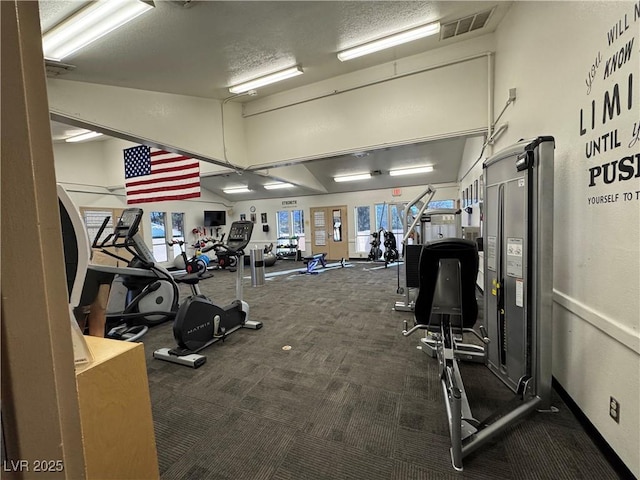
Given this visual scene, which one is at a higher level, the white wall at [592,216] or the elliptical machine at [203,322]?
the white wall at [592,216]

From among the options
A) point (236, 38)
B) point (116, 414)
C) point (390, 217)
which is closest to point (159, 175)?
point (236, 38)

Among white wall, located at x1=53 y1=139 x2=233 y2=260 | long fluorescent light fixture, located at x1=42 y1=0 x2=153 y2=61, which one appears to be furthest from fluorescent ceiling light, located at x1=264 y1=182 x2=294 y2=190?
long fluorescent light fixture, located at x1=42 y1=0 x2=153 y2=61

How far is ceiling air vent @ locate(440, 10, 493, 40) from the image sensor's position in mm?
3160

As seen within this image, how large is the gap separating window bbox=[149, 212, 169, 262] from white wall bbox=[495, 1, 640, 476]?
10344 millimetres

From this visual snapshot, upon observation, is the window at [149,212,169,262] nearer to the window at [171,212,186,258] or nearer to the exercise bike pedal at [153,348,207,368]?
the window at [171,212,186,258]

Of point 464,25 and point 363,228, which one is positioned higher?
point 464,25

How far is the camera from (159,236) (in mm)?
9602

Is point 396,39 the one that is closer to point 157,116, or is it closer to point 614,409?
point 157,116

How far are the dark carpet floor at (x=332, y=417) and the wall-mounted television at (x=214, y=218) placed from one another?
8.20 metres

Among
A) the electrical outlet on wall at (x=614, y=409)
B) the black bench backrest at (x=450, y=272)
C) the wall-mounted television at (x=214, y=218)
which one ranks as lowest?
the electrical outlet on wall at (x=614, y=409)

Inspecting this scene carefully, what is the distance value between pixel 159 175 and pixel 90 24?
330 cm

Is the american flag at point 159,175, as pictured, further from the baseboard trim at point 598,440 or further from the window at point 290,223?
the window at point 290,223

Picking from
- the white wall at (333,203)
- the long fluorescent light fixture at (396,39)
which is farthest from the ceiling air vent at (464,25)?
the white wall at (333,203)

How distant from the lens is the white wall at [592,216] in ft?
4.50
